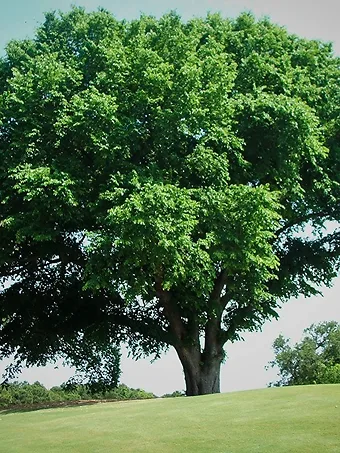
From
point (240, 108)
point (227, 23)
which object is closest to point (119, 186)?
point (240, 108)

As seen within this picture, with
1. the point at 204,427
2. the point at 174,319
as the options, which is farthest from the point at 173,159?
the point at 204,427

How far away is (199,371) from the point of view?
1013 inches

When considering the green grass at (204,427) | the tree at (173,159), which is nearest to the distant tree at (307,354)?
the tree at (173,159)

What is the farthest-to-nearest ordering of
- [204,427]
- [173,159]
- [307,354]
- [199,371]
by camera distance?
Answer: 1. [307,354]
2. [199,371]
3. [173,159]
4. [204,427]

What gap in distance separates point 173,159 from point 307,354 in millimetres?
23072

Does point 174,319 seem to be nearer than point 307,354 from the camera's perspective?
Yes

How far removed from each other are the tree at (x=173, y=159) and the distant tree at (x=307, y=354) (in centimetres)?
1363

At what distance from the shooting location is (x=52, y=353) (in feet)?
96.0

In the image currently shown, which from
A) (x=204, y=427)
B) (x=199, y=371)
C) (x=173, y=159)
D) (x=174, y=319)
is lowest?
(x=204, y=427)

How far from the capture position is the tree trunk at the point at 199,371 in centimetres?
2536

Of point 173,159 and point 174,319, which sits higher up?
point 173,159

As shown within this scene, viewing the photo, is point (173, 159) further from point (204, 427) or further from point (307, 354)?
point (307, 354)

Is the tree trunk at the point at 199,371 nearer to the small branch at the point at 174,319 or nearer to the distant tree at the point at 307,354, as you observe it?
the small branch at the point at 174,319

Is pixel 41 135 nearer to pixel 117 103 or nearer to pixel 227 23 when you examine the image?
pixel 117 103
